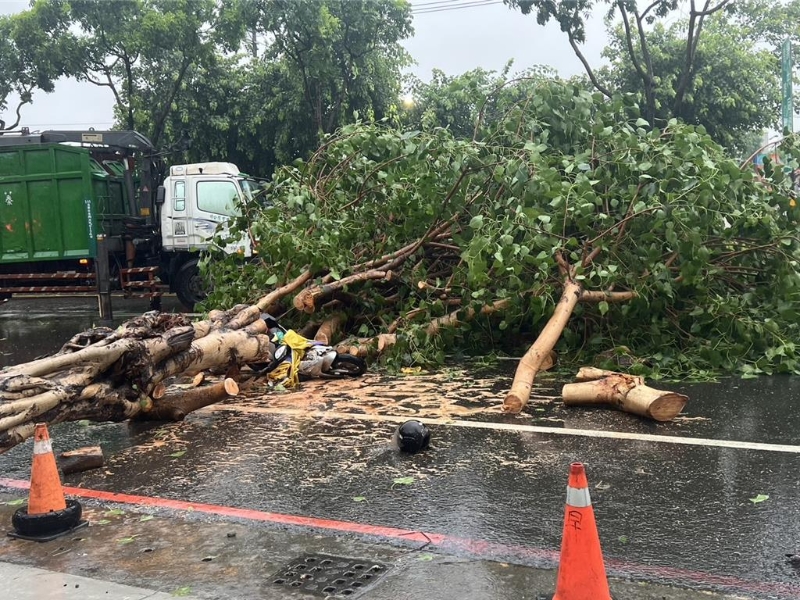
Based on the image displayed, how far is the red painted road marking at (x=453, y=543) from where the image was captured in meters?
3.18

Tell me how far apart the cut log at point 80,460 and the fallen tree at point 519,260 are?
1.18ft

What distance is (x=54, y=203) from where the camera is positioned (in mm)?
14203

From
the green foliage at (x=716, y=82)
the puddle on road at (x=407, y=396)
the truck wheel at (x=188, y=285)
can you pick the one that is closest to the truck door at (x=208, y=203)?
the truck wheel at (x=188, y=285)

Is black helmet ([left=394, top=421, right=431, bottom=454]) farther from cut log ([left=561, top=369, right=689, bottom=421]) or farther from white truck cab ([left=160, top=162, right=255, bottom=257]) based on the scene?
white truck cab ([left=160, top=162, right=255, bottom=257])

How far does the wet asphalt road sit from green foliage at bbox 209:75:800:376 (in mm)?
906

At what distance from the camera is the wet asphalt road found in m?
3.61

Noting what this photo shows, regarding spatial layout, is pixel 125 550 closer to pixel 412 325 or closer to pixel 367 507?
pixel 367 507

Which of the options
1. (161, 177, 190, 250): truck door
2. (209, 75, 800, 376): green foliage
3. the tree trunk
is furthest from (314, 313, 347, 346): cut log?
(161, 177, 190, 250): truck door

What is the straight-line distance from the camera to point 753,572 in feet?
10.8

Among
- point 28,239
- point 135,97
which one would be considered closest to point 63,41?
point 135,97

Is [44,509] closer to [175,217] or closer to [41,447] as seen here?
[41,447]

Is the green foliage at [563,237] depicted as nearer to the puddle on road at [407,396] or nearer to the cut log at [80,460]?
the puddle on road at [407,396]

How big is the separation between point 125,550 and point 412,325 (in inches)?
182

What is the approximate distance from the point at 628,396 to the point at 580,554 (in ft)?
10.3
